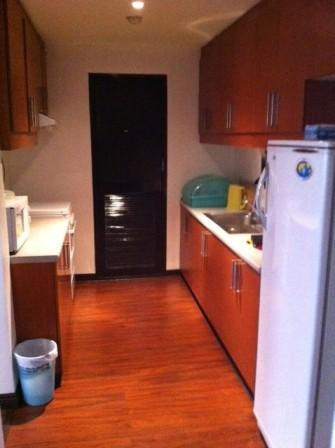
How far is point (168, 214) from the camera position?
4512 mm

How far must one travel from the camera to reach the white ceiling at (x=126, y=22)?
268cm

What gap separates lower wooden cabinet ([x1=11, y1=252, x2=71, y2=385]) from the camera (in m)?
2.46

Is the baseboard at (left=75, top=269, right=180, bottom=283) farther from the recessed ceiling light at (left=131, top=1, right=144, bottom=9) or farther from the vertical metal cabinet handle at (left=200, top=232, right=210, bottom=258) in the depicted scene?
the recessed ceiling light at (left=131, top=1, right=144, bottom=9)

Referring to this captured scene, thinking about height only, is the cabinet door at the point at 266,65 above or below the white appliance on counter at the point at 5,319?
above

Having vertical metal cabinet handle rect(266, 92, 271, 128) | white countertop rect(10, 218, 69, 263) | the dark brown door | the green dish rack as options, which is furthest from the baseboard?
vertical metal cabinet handle rect(266, 92, 271, 128)

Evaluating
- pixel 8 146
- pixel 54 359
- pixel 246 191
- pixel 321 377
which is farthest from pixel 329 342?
pixel 246 191

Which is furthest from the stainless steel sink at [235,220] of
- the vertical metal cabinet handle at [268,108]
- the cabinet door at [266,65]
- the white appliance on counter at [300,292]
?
the white appliance on counter at [300,292]

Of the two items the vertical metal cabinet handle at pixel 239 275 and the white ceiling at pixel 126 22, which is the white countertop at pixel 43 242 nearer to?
the vertical metal cabinet handle at pixel 239 275

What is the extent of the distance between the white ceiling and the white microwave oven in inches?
50.0

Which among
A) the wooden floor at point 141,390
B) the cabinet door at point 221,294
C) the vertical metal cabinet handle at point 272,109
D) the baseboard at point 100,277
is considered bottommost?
the wooden floor at point 141,390

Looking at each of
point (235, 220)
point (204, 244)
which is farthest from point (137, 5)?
point (235, 220)

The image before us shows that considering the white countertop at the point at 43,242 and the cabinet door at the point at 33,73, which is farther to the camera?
the cabinet door at the point at 33,73

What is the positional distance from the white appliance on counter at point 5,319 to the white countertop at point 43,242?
0.46ft

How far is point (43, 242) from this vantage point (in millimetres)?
2740
